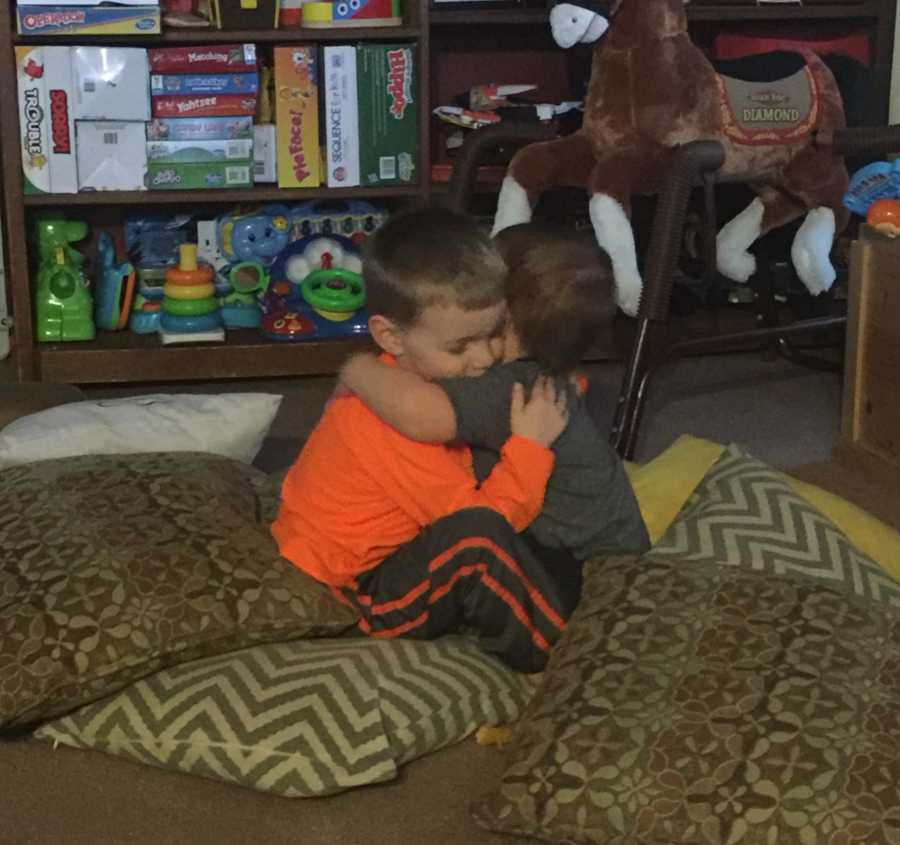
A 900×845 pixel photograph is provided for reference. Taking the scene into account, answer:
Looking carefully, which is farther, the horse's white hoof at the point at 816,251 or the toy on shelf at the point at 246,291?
the toy on shelf at the point at 246,291

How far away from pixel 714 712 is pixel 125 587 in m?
0.60

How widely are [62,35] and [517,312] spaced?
5.95ft

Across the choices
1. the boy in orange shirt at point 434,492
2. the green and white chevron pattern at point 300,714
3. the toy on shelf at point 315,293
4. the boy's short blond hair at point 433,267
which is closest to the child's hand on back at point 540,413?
the boy in orange shirt at point 434,492

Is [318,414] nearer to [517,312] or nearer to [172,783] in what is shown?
[517,312]

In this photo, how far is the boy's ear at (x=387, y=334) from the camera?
5.22 ft

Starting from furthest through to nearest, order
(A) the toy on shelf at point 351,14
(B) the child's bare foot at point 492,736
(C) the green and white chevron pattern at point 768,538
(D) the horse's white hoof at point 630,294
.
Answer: (A) the toy on shelf at point 351,14 → (D) the horse's white hoof at point 630,294 → (C) the green and white chevron pattern at point 768,538 → (B) the child's bare foot at point 492,736

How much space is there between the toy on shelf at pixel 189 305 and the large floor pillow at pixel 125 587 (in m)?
1.42

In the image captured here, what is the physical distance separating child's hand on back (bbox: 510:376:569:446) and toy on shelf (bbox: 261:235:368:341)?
161 centimetres

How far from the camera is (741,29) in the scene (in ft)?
11.5

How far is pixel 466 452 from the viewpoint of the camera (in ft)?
5.42

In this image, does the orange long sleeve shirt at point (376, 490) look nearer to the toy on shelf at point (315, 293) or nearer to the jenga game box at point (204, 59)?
the toy on shelf at point (315, 293)

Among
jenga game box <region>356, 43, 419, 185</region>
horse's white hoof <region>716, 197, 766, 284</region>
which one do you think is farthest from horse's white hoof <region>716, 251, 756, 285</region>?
jenga game box <region>356, 43, 419, 185</region>

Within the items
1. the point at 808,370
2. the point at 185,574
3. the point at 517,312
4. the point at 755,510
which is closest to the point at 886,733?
the point at 755,510

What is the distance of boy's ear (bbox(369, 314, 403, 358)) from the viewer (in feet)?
5.22
